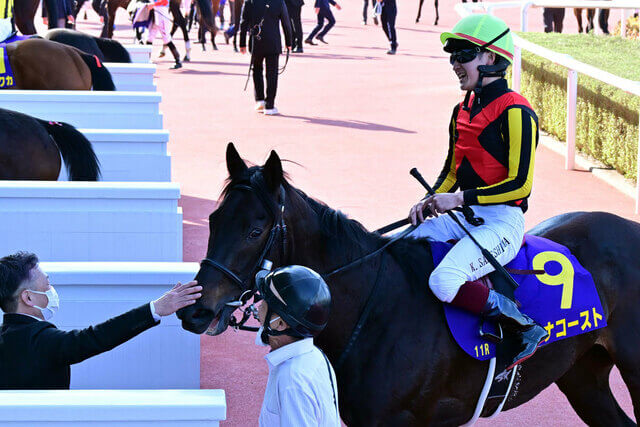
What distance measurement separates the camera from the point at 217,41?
2542 cm

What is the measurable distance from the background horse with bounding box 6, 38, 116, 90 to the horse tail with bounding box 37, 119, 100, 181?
2.48 metres

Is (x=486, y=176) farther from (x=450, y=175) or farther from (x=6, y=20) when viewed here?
(x=6, y=20)

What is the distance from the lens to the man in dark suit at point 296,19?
61.1 feet

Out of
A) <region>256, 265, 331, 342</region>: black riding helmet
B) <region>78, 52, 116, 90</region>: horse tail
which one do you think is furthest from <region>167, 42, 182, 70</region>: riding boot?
<region>256, 265, 331, 342</region>: black riding helmet

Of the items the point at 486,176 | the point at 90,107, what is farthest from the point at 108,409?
the point at 90,107

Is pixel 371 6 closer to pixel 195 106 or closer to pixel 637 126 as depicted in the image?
pixel 195 106

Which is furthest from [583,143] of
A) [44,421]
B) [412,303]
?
[44,421]

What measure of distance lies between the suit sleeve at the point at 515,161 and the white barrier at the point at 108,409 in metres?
1.27

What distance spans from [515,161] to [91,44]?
8.61 m

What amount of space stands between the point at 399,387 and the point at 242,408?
1.78 metres

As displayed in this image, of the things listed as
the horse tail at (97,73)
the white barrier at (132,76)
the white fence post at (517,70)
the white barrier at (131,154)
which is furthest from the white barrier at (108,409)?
the white fence post at (517,70)

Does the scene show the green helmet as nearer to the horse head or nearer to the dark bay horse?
the dark bay horse

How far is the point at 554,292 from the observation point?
3.69 meters

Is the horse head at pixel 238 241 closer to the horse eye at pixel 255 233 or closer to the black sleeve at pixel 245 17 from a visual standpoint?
the horse eye at pixel 255 233
